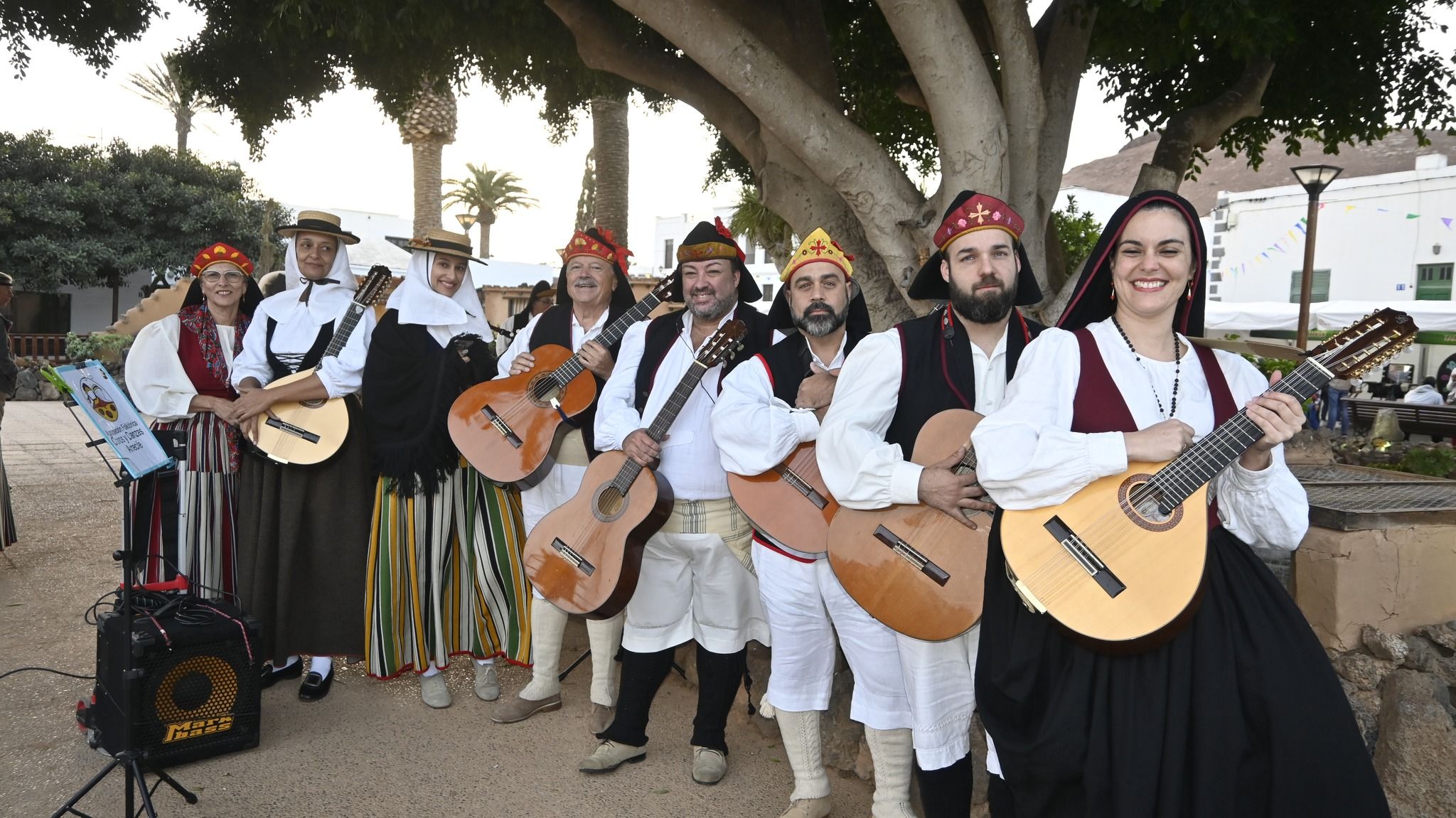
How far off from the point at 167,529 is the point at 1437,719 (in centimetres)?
493

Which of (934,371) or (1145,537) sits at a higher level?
(934,371)

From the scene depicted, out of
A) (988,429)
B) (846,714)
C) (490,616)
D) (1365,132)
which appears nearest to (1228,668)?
(988,429)

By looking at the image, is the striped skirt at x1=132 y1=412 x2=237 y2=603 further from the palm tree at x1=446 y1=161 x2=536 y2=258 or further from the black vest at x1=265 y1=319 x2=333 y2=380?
the palm tree at x1=446 y1=161 x2=536 y2=258

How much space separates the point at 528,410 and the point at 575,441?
26 cm

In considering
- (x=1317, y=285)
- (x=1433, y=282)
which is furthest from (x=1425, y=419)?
(x=1317, y=285)

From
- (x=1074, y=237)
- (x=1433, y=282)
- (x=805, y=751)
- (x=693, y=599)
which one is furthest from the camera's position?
(x=1433, y=282)

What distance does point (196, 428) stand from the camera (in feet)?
14.8

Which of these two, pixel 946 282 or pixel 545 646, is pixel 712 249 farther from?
pixel 545 646

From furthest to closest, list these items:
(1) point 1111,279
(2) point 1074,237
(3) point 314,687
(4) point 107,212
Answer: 1. (4) point 107,212
2. (2) point 1074,237
3. (3) point 314,687
4. (1) point 1111,279

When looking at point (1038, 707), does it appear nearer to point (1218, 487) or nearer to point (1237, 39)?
point (1218, 487)

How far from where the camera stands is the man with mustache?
424 cm

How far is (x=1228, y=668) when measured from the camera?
2.00m

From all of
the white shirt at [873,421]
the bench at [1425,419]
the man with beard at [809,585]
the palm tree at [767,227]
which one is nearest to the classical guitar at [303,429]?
the man with beard at [809,585]

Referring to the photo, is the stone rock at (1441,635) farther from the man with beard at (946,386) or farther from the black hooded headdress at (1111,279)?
the black hooded headdress at (1111,279)
